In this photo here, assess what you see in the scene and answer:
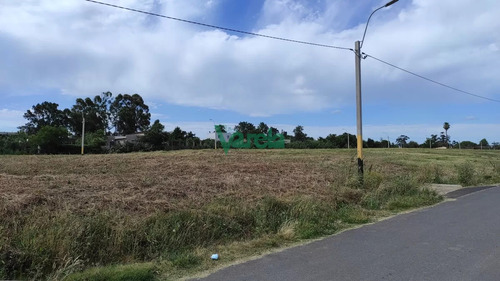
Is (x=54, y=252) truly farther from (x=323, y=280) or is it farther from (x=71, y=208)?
(x=323, y=280)

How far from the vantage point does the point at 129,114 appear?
105 meters

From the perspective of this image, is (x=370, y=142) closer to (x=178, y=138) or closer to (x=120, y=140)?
(x=178, y=138)

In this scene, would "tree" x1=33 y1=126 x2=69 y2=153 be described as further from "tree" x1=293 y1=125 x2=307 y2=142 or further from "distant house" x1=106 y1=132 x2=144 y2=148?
"tree" x1=293 y1=125 x2=307 y2=142

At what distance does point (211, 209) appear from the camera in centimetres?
786

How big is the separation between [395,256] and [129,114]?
106m

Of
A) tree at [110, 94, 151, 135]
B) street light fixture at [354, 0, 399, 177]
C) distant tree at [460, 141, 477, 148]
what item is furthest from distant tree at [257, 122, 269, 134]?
street light fixture at [354, 0, 399, 177]

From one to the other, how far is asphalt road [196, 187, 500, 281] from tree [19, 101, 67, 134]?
358 ft

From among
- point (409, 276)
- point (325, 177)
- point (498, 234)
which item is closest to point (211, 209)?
point (409, 276)

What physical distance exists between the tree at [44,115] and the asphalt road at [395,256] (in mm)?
109205

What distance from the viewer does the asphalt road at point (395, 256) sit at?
518 cm

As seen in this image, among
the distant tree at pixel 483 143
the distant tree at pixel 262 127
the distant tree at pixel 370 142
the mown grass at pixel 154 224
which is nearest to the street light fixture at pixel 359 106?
the mown grass at pixel 154 224

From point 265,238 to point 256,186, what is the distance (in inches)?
213

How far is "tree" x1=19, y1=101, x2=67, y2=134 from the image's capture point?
103 metres

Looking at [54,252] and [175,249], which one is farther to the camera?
[175,249]
